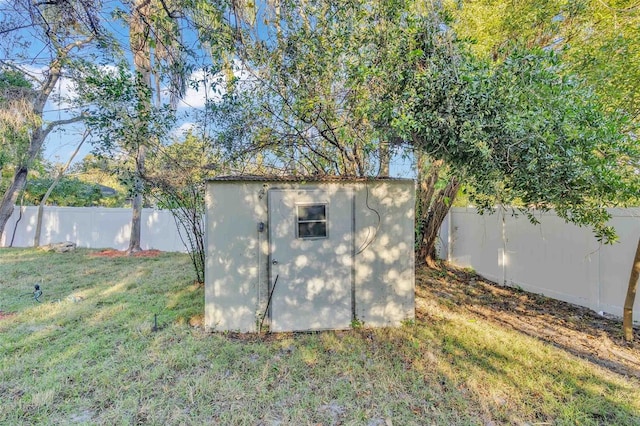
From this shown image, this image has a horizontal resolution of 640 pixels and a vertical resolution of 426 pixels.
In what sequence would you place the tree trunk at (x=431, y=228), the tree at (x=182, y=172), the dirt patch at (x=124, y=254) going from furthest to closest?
the dirt patch at (x=124, y=254) → the tree trunk at (x=431, y=228) → the tree at (x=182, y=172)

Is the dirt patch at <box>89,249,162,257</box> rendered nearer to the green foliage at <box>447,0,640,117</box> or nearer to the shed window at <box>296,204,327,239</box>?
the shed window at <box>296,204,327,239</box>

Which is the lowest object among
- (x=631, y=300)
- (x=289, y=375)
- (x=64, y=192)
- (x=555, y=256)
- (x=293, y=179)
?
(x=289, y=375)

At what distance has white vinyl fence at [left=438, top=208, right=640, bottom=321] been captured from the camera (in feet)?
14.7

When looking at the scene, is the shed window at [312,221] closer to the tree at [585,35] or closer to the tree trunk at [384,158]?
the tree trunk at [384,158]

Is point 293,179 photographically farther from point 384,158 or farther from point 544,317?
point 544,317

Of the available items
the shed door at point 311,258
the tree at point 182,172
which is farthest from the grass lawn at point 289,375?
the tree at point 182,172

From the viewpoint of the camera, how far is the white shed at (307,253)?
Result: 399 centimetres

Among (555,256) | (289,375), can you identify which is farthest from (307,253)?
(555,256)

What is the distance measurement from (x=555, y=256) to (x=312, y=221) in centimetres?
433

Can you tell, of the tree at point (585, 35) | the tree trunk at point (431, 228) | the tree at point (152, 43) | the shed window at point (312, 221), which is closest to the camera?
the tree at point (152, 43)

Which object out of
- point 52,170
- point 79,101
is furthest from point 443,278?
point 52,170

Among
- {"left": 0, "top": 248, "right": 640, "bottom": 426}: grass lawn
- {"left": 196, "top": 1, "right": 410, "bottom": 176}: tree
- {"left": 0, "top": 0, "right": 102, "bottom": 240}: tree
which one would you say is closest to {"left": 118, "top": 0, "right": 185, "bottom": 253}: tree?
{"left": 0, "top": 0, "right": 102, "bottom": 240}: tree

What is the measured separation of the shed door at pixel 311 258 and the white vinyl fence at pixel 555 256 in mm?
3732

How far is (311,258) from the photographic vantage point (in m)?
4.07
